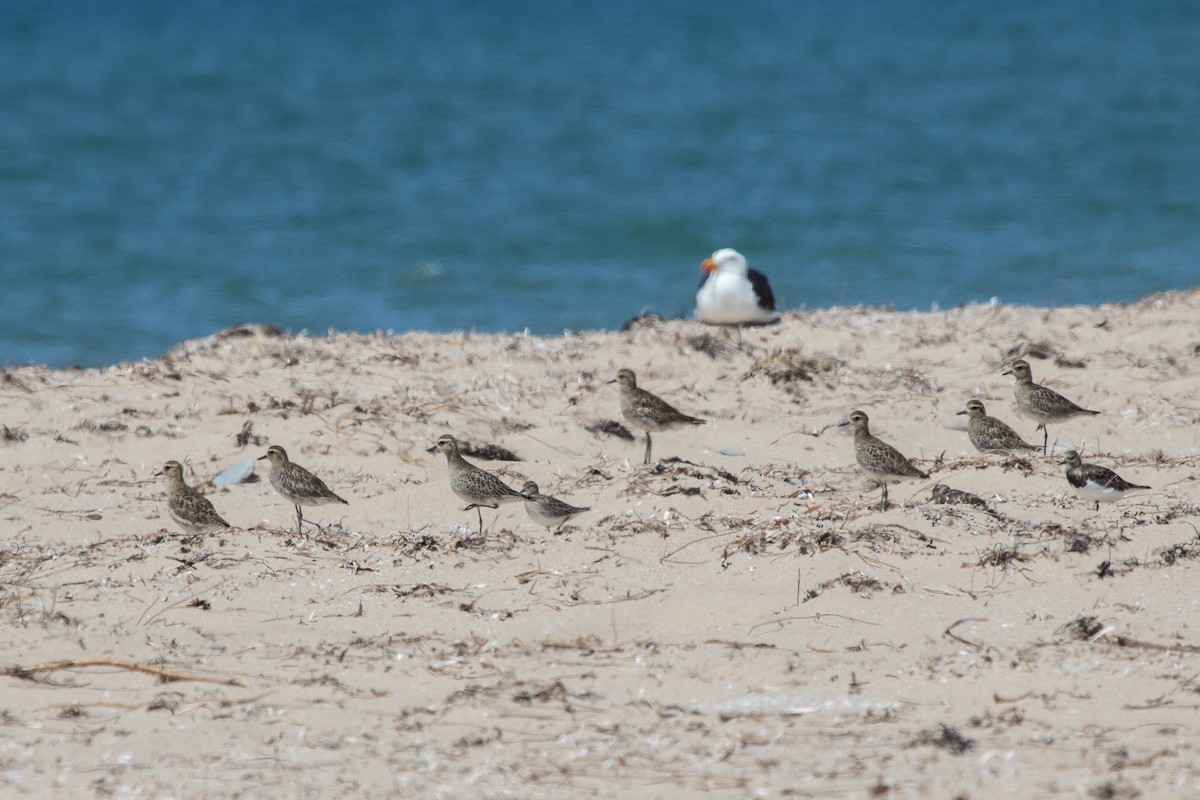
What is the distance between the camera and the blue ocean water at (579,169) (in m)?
22.8

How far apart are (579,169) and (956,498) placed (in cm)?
2322

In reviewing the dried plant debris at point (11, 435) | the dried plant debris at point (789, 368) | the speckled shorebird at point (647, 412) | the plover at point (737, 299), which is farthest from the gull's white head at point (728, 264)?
the dried plant debris at point (11, 435)

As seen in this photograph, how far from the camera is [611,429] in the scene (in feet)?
33.9

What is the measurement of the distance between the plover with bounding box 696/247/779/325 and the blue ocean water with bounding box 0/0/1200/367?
2590 mm

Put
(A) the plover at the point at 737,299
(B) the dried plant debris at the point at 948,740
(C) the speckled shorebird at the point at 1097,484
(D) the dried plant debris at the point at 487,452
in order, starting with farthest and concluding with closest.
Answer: (A) the plover at the point at 737,299
(D) the dried plant debris at the point at 487,452
(C) the speckled shorebird at the point at 1097,484
(B) the dried plant debris at the point at 948,740

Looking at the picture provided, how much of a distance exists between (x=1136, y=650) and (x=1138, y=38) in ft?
133

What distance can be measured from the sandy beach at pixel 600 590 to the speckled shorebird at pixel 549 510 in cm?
9

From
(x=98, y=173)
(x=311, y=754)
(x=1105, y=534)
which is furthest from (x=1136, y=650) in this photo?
(x=98, y=173)

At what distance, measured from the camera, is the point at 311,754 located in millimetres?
5320

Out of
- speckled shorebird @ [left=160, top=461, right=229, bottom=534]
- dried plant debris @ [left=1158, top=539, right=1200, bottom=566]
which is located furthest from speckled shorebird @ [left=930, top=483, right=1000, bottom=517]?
speckled shorebird @ [left=160, top=461, right=229, bottom=534]

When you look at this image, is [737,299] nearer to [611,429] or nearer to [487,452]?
[611,429]

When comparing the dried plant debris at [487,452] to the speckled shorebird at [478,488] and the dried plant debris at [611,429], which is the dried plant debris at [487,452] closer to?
the dried plant debris at [611,429]

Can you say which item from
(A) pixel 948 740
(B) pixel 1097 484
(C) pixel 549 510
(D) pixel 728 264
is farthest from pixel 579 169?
(A) pixel 948 740

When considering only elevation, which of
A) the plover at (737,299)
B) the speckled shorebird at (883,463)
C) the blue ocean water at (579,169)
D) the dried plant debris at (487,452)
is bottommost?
the speckled shorebird at (883,463)
